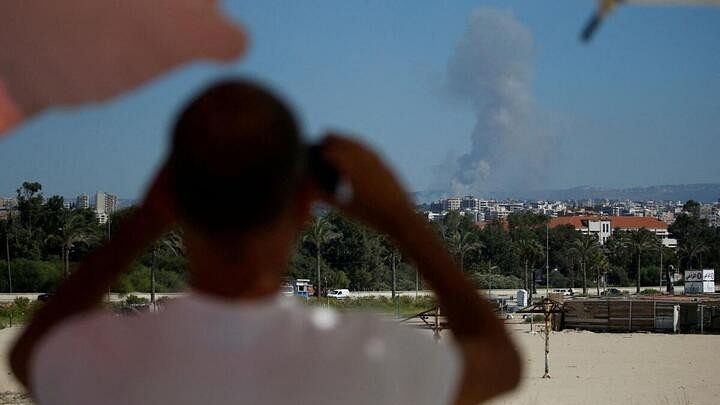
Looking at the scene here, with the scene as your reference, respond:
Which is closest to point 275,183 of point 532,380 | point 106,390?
point 106,390

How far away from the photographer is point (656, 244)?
65.9 meters

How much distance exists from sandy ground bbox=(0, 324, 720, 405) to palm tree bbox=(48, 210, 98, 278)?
11.6 meters

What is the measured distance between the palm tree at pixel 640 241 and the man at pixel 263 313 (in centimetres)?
6427

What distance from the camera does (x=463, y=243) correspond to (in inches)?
2159

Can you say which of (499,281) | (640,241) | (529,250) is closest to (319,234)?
(529,250)

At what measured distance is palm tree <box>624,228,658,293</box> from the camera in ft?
208

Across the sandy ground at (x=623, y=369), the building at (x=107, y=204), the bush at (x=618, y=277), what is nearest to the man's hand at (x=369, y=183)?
the building at (x=107, y=204)

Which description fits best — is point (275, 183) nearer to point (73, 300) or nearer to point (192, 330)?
point (192, 330)

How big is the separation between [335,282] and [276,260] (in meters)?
47.5

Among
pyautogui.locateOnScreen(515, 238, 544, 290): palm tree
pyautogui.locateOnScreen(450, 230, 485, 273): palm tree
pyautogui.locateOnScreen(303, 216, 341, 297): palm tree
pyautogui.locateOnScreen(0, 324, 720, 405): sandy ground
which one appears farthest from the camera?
pyautogui.locateOnScreen(515, 238, 544, 290): palm tree

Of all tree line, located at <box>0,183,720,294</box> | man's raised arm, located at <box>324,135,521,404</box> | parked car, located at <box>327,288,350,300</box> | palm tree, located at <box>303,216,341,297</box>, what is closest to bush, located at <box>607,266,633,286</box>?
tree line, located at <box>0,183,720,294</box>

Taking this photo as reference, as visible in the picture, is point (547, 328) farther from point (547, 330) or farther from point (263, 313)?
point (263, 313)

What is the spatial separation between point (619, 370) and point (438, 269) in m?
20.1

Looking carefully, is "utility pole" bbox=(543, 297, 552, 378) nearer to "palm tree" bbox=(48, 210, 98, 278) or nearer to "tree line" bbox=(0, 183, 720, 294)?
"tree line" bbox=(0, 183, 720, 294)
